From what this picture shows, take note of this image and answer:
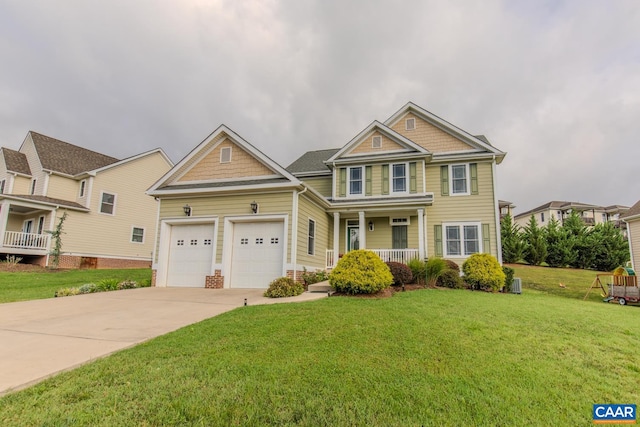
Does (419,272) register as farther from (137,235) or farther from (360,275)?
(137,235)

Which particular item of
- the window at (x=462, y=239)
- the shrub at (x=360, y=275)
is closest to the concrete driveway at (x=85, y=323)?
the shrub at (x=360, y=275)

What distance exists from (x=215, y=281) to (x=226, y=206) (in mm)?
2863

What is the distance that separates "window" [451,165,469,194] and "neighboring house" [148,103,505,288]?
5 centimetres

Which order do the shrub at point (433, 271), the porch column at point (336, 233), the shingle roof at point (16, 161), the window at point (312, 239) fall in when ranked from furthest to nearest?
the shingle roof at point (16, 161) < the porch column at point (336, 233) < the window at point (312, 239) < the shrub at point (433, 271)

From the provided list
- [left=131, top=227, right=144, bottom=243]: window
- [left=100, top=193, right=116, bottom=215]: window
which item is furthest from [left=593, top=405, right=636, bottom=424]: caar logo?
[left=131, top=227, right=144, bottom=243]: window

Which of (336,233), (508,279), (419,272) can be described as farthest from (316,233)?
(508,279)

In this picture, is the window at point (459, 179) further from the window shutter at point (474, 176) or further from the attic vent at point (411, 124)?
the attic vent at point (411, 124)

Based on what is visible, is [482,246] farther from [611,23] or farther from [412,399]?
[412,399]

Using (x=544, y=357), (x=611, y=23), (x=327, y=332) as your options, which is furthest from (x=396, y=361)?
(x=611, y=23)

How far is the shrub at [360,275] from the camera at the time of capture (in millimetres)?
9148

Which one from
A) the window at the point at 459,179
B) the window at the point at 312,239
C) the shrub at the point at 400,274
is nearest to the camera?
the shrub at the point at 400,274

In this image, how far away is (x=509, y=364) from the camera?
397cm

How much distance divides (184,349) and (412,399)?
10.5 ft

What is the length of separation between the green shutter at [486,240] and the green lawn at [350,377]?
8.93 meters
